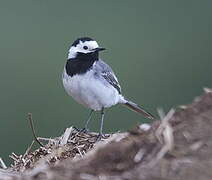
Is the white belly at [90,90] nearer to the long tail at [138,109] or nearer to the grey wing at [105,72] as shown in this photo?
the grey wing at [105,72]

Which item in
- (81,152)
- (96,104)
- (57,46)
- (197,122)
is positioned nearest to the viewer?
(197,122)

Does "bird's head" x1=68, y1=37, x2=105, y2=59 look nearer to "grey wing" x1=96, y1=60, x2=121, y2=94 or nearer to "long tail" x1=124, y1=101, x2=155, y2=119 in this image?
"grey wing" x1=96, y1=60, x2=121, y2=94

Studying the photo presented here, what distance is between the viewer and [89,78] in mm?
10047

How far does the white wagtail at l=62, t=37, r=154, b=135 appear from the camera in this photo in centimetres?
1002

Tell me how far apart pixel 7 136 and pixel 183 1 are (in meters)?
7.69

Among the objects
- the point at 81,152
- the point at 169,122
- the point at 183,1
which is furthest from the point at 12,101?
the point at 169,122

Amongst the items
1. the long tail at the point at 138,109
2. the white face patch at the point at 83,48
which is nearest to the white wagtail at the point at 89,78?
the white face patch at the point at 83,48

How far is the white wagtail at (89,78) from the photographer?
10023 millimetres

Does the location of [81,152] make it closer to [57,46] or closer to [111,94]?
[111,94]

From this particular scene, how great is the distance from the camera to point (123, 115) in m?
15.7

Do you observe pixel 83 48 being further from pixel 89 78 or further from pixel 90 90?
pixel 90 90

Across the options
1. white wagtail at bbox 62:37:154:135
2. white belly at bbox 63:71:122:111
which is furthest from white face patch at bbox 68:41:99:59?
white belly at bbox 63:71:122:111

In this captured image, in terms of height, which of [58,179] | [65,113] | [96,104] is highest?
[58,179]

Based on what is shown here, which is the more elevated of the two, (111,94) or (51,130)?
(111,94)
